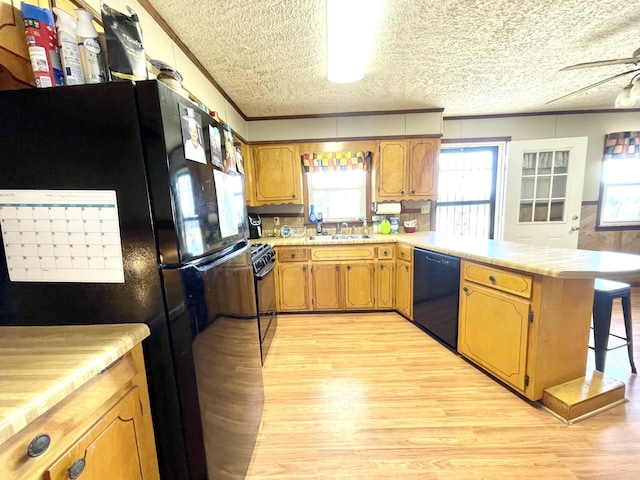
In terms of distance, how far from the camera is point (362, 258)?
294cm

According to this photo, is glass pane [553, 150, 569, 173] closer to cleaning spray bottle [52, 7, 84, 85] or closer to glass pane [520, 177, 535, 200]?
glass pane [520, 177, 535, 200]

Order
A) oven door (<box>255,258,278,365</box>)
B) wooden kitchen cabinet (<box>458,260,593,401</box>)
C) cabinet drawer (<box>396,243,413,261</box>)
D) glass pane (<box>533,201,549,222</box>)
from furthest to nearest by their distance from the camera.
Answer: glass pane (<box>533,201,549,222</box>), cabinet drawer (<box>396,243,413,261</box>), oven door (<box>255,258,278,365</box>), wooden kitchen cabinet (<box>458,260,593,401</box>)

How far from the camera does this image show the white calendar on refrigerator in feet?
2.57

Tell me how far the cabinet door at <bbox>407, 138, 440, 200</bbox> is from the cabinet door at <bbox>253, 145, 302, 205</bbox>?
139cm

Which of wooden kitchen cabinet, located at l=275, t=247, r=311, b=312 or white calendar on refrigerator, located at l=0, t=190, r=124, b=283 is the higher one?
white calendar on refrigerator, located at l=0, t=190, r=124, b=283

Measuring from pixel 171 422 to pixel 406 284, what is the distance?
7.88 feet

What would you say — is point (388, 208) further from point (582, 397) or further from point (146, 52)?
point (146, 52)

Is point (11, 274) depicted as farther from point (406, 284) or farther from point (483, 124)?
point (483, 124)

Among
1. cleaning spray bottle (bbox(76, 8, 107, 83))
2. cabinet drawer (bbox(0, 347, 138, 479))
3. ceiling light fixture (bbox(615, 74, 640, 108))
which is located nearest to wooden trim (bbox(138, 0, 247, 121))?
cleaning spray bottle (bbox(76, 8, 107, 83))

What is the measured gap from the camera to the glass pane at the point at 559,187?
10.7 ft

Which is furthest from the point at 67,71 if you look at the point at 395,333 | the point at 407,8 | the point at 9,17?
the point at 395,333

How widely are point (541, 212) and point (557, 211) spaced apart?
179 mm

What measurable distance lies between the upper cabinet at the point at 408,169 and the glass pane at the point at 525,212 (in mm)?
1275

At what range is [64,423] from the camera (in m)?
0.57
